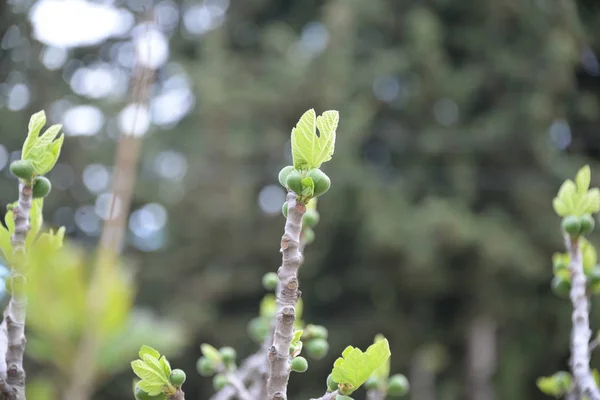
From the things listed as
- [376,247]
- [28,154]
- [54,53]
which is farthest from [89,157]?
[28,154]

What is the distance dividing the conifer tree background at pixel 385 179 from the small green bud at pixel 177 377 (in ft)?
15.3

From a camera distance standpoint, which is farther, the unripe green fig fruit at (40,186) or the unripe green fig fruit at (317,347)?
the unripe green fig fruit at (317,347)

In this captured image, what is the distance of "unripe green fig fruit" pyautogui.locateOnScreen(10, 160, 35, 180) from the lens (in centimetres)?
67

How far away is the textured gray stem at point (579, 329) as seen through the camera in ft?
3.02

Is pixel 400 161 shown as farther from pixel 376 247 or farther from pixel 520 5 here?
pixel 520 5

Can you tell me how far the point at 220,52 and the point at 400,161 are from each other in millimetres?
2137

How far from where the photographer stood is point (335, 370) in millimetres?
656

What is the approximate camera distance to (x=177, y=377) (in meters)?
0.67

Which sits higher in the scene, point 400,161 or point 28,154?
point 400,161

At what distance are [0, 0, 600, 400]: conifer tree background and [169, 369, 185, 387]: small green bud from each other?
467cm

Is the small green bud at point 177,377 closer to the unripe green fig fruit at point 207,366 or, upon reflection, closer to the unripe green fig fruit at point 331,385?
the unripe green fig fruit at point 331,385

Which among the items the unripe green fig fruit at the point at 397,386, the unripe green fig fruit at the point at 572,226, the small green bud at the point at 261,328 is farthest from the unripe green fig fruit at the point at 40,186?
the unripe green fig fruit at the point at 572,226

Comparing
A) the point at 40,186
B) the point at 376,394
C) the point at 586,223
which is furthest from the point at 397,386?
the point at 40,186

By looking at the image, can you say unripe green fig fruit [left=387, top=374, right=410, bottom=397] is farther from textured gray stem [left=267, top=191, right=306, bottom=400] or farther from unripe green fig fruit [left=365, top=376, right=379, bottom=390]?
textured gray stem [left=267, top=191, right=306, bottom=400]
